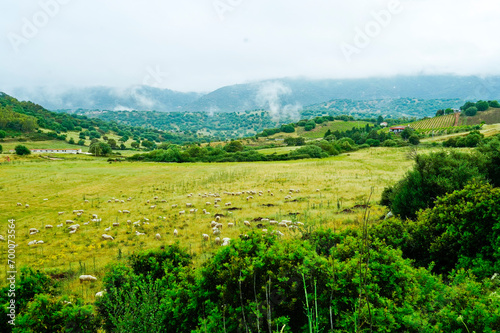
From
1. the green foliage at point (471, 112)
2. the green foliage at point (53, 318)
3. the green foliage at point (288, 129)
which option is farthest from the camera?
the green foliage at point (288, 129)

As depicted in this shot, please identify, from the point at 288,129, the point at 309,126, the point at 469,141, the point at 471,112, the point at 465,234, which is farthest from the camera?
the point at 288,129

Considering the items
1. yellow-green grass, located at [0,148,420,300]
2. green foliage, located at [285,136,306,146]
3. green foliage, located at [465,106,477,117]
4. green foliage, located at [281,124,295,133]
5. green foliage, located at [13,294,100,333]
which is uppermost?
green foliage, located at [465,106,477,117]

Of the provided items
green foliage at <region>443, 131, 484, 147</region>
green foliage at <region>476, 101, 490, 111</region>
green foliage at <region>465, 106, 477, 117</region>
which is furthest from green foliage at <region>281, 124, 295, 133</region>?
green foliage at <region>443, 131, 484, 147</region>

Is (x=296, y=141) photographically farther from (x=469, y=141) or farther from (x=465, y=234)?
(x=465, y=234)

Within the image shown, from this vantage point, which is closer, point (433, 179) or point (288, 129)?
point (433, 179)

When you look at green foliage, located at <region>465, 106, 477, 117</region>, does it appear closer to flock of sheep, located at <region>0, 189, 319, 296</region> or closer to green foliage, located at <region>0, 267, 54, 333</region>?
flock of sheep, located at <region>0, 189, 319, 296</region>

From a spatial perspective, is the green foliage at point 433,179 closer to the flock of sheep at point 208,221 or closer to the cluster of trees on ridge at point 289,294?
the cluster of trees on ridge at point 289,294

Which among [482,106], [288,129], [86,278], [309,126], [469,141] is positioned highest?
[482,106]

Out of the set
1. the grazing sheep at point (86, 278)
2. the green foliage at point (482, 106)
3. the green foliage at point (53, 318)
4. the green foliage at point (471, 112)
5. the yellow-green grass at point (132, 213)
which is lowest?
the yellow-green grass at point (132, 213)

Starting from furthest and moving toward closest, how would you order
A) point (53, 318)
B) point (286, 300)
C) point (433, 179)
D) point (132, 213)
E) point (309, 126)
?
point (309, 126) → point (132, 213) → point (433, 179) → point (53, 318) → point (286, 300)

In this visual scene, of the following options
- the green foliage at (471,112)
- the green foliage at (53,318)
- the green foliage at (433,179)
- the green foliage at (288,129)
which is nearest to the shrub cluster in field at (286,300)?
the green foliage at (53,318)

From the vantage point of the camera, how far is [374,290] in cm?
464

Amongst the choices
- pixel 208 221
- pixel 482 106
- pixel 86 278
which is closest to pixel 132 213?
pixel 208 221

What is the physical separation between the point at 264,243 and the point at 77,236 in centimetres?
1379
